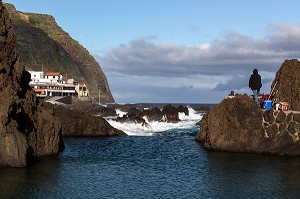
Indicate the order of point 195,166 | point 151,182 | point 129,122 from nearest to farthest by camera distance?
point 151,182
point 195,166
point 129,122

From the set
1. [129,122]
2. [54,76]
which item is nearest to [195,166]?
[129,122]

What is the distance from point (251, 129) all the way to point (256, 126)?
0.75 m

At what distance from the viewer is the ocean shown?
3023cm

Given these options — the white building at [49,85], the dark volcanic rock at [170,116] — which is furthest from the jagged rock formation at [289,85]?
the white building at [49,85]

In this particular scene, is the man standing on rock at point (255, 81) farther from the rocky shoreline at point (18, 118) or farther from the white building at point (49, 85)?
the white building at point (49, 85)

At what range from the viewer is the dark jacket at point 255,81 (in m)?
53.2

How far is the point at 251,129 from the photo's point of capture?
53031mm

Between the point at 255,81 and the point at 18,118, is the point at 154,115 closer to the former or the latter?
the point at 255,81

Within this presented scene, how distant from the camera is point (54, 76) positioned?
199 metres

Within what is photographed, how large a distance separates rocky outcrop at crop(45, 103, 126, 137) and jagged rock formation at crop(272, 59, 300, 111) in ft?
115

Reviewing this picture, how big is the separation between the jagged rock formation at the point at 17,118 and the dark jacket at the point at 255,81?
25.9 m

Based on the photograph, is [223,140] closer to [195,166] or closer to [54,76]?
[195,166]

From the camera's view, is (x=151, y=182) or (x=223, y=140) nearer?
(x=151, y=182)

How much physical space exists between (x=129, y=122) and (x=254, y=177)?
6772 cm
